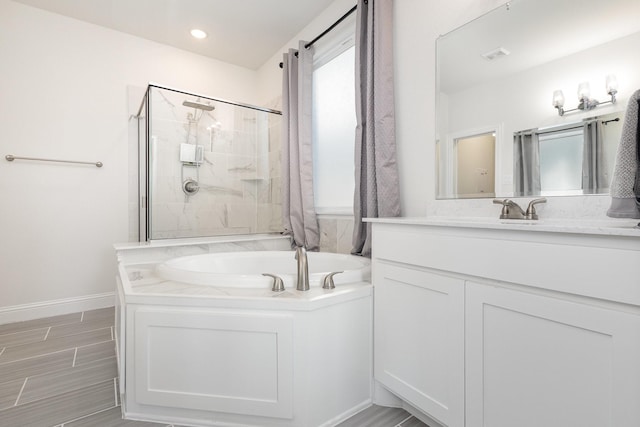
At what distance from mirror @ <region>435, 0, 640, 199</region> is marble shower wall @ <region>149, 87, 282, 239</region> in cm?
179

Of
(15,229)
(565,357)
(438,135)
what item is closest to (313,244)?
(438,135)

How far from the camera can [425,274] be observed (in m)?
1.23

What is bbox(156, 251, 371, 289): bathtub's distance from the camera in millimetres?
1452

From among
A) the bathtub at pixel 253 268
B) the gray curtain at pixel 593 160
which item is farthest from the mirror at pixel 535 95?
the bathtub at pixel 253 268

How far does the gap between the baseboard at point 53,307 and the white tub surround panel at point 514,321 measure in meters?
2.61

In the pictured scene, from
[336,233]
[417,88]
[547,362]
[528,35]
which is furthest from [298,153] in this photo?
[547,362]

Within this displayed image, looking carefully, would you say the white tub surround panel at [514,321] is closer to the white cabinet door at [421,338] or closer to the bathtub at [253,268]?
the white cabinet door at [421,338]

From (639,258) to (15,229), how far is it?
141 inches

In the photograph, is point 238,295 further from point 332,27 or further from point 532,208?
point 332,27

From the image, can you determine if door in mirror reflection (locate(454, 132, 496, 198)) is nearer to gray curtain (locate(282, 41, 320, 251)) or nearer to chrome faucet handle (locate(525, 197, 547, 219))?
chrome faucet handle (locate(525, 197, 547, 219))

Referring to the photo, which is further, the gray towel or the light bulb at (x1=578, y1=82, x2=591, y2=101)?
the light bulb at (x1=578, y1=82, x2=591, y2=101)

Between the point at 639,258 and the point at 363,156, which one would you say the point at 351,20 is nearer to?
the point at 363,156

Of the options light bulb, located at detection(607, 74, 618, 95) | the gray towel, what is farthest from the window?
the gray towel

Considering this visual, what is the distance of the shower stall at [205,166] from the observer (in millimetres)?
2582
